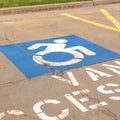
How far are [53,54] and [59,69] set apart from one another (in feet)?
3.15

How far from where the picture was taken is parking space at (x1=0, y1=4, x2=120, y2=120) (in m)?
4.55

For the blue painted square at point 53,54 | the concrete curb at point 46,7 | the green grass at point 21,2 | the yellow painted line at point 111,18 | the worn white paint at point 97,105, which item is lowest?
the worn white paint at point 97,105

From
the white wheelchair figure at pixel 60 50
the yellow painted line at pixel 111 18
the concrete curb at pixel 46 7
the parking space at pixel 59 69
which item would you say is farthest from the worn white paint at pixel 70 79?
the concrete curb at pixel 46 7

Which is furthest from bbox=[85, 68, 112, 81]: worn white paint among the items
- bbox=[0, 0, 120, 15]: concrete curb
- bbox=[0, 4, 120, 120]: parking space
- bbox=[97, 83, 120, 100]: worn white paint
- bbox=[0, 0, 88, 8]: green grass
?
bbox=[0, 0, 88, 8]: green grass

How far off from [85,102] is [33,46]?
10.3 feet

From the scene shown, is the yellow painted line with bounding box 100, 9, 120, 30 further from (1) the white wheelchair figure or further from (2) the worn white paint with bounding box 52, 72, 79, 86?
(2) the worn white paint with bounding box 52, 72, 79, 86

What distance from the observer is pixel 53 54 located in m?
6.88

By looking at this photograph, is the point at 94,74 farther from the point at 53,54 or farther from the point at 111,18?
the point at 111,18

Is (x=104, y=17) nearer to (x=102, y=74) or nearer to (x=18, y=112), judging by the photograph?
(x=102, y=74)

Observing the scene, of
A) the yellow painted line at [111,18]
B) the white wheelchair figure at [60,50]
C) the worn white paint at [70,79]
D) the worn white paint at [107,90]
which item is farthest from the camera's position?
the yellow painted line at [111,18]

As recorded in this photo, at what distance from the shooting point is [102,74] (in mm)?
5789

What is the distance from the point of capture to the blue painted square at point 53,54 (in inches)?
241

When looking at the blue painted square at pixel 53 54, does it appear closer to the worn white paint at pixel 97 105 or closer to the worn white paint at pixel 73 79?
the worn white paint at pixel 73 79

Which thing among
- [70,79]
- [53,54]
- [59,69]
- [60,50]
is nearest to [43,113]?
[70,79]
